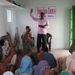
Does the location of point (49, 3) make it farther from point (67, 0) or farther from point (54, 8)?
point (67, 0)

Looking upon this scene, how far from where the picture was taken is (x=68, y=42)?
8102 millimetres

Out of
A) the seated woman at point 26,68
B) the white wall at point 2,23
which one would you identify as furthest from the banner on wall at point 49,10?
the seated woman at point 26,68

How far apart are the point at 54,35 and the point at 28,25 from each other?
4.24 ft

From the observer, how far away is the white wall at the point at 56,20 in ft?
26.2

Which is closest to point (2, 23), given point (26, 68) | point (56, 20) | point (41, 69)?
point (56, 20)

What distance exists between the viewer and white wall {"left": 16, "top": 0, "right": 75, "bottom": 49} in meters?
8.00

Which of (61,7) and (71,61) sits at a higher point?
(61,7)

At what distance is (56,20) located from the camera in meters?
8.13

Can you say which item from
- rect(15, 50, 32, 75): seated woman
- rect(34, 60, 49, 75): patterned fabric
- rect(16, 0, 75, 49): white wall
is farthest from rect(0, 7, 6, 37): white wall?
Result: rect(34, 60, 49, 75): patterned fabric

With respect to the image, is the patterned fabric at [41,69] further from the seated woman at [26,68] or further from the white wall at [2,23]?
the white wall at [2,23]

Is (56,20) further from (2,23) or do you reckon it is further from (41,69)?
(41,69)

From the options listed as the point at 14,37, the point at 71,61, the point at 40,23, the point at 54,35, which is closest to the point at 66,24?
the point at 54,35

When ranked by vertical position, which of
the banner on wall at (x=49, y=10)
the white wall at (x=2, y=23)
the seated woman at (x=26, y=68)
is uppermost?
the banner on wall at (x=49, y=10)

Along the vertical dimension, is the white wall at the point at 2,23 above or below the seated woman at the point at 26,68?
above
